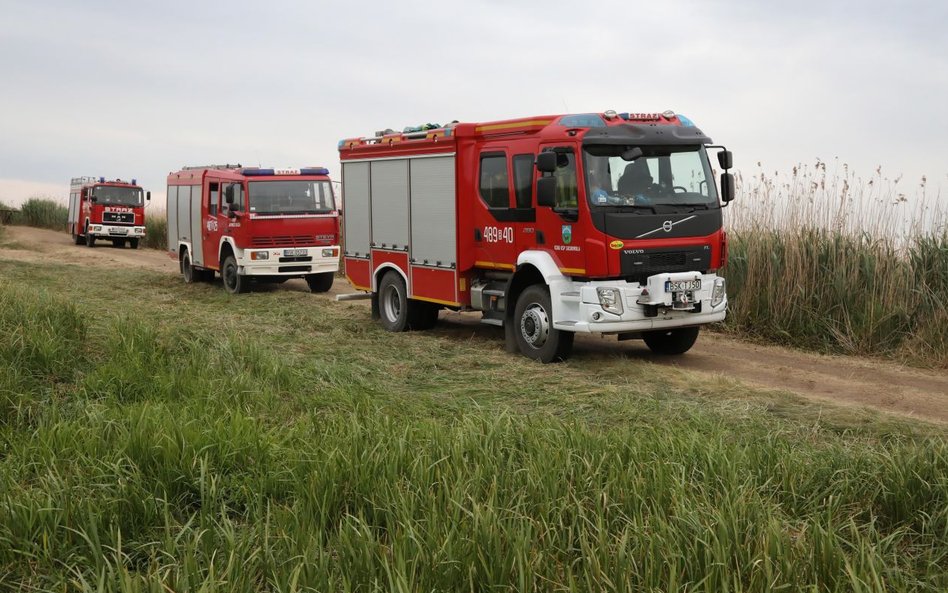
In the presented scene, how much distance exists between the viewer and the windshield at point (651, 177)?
35.3ft

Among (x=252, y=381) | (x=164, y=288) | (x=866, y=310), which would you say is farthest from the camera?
(x=164, y=288)

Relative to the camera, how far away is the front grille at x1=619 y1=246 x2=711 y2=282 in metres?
10.7

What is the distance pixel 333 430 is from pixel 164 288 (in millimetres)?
15729

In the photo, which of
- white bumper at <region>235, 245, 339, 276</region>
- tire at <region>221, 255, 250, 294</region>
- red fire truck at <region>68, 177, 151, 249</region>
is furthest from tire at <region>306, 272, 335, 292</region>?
red fire truck at <region>68, 177, 151, 249</region>

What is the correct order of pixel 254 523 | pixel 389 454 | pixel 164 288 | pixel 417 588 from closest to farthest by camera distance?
pixel 417 588, pixel 254 523, pixel 389 454, pixel 164 288

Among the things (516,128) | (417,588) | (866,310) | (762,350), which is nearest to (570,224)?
(516,128)

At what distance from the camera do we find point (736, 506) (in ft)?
15.1

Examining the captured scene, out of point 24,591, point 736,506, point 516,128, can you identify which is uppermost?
point 516,128

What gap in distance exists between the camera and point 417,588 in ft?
13.1

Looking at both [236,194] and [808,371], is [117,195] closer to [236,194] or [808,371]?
[236,194]

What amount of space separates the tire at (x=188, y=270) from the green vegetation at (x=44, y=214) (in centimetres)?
2988

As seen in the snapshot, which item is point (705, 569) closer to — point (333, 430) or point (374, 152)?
point (333, 430)

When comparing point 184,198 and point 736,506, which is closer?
point 736,506

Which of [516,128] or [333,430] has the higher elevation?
[516,128]
